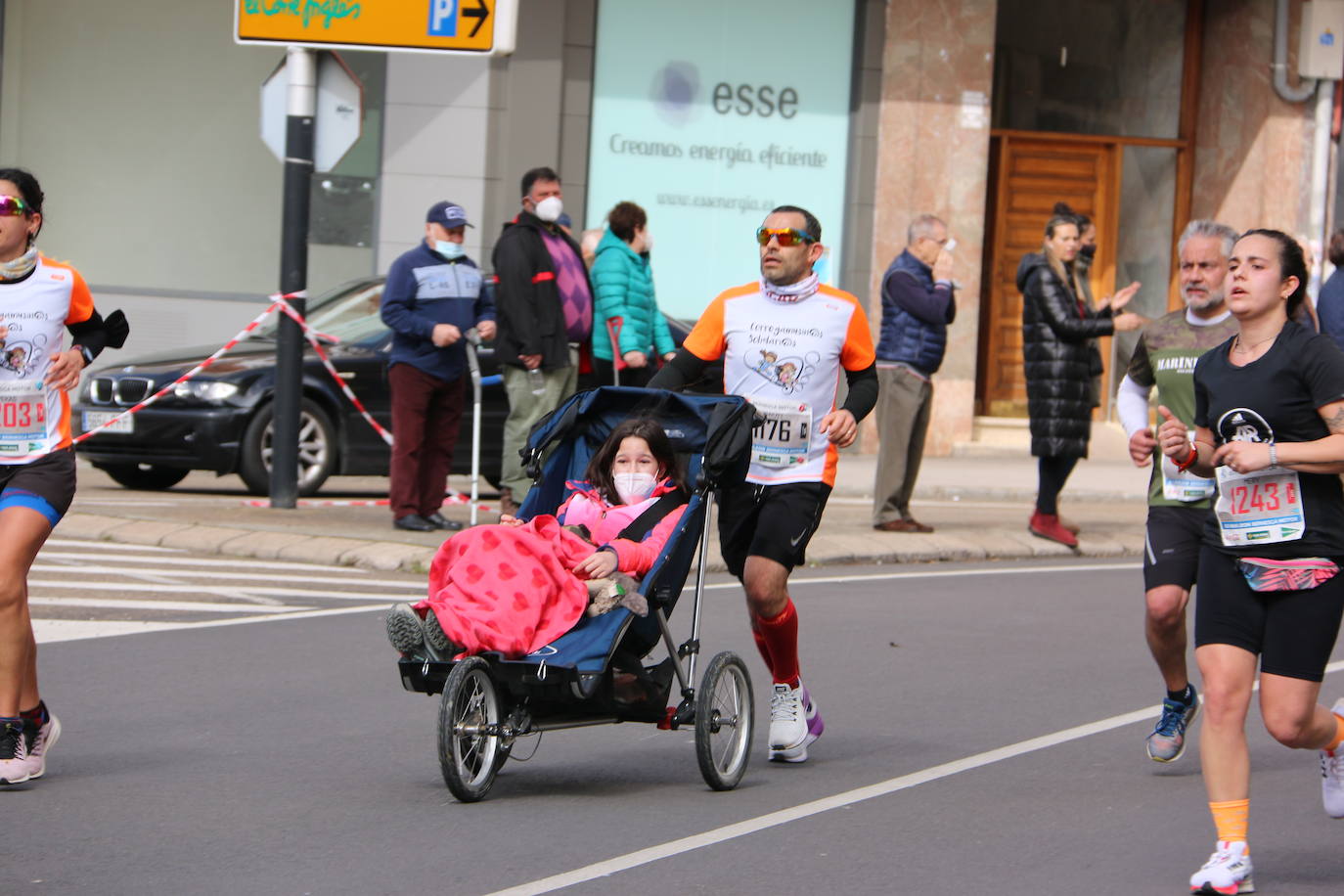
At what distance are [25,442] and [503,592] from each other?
1631 millimetres

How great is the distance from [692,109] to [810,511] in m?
14.8

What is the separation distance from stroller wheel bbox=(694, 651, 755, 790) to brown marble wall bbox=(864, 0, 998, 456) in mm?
14734

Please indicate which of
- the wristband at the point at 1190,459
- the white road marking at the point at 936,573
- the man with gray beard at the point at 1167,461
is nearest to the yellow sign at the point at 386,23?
the white road marking at the point at 936,573

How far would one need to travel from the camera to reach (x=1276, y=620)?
579 cm

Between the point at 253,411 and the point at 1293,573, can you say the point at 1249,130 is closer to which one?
the point at 253,411

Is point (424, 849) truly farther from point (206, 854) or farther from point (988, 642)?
point (988, 642)

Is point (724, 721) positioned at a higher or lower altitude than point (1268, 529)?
lower

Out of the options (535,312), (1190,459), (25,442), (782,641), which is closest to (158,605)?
(535,312)

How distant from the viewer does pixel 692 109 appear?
21.7 m

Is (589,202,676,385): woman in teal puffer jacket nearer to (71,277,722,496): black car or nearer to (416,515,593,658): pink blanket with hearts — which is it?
(71,277,722,496): black car

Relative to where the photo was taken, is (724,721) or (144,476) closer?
(724,721)

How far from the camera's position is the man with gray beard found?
749cm

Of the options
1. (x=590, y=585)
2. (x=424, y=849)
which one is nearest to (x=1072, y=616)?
(x=590, y=585)

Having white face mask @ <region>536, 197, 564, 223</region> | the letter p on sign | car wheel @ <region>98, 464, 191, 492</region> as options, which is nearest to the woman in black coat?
white face mask @ <region>536, 197, 564, 223</region>
